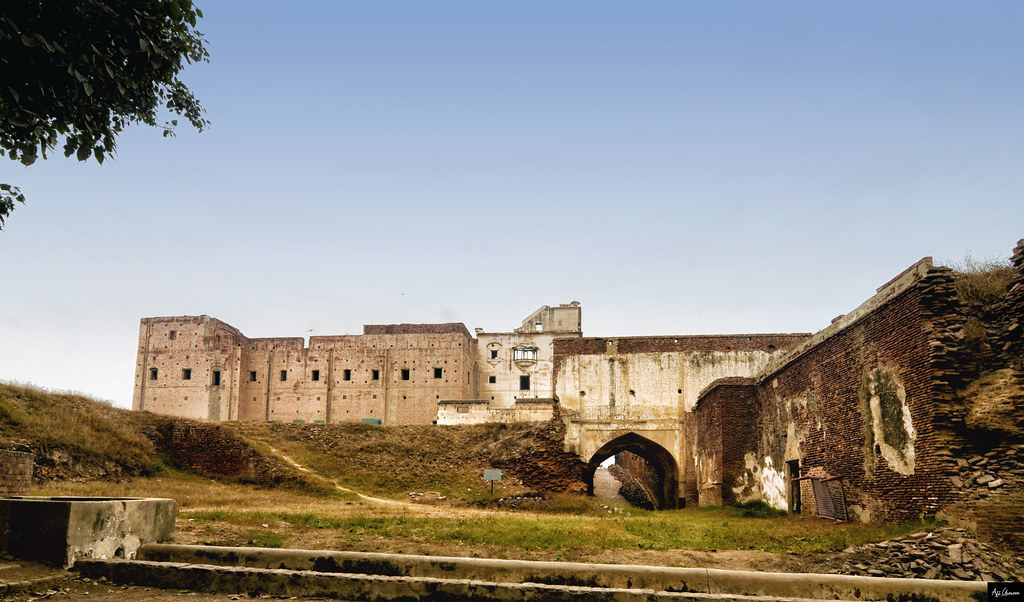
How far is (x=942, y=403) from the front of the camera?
9.63 metres

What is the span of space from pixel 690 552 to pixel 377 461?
1799 cm

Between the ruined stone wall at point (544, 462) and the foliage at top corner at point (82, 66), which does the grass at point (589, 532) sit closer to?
the foliage at top corner at point (82, 66)

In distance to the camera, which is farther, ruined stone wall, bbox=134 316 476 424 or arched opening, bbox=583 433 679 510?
ruined stone wall, bbox=134 316 476 424

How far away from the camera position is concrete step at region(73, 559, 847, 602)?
18.7ft

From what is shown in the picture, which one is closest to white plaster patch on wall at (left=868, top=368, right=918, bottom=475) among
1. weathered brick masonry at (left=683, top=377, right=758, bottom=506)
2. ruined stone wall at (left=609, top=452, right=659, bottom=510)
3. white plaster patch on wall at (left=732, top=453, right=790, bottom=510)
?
white plaster patch on wall at (left=732, top=453, right=790, bottom=510)

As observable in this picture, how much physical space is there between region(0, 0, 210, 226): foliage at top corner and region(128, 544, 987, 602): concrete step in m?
4.35

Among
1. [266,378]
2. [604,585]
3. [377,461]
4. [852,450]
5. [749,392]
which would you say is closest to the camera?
[604,585]

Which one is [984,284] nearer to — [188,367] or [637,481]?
[637,481]

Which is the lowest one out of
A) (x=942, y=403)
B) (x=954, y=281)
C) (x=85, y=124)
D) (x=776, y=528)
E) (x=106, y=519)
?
(x=776, y=528)

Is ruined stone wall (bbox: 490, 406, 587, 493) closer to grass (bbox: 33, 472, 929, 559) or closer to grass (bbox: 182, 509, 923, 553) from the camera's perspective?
grass (bbox: 33, 472, 929, 559)

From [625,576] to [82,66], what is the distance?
6614mm

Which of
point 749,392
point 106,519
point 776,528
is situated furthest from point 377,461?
point 106,519

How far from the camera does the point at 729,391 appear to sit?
65.6 ft

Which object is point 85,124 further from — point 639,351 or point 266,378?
point 266,378
